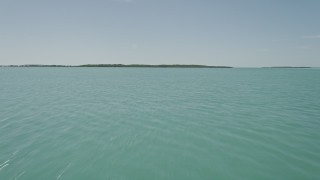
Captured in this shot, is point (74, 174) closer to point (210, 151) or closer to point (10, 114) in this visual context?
point (210, 151)

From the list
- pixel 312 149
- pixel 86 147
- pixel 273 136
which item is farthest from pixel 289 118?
pixel 86 147

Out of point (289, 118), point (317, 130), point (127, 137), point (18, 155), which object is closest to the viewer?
point (18, 155)

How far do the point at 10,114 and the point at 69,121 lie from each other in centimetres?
607

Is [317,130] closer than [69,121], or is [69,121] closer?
[317,130]

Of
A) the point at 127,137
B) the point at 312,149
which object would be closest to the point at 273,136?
the point at 312,149

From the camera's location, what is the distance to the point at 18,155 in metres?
11.2

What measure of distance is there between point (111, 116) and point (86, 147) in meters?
7.10

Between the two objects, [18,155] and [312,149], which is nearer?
[18,155]

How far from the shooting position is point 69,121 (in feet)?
58.6

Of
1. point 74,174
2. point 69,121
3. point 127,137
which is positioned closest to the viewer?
point 74,174

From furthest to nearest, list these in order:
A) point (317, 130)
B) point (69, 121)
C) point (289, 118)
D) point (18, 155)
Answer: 1. point (289, 118)
2. point (69, 121)
3. point (317, 130)
4. point (18, 155)

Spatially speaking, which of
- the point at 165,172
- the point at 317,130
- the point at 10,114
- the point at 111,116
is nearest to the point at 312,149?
the point at 317,130

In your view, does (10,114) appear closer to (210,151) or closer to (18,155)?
(18,155)

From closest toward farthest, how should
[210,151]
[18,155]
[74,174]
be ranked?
[74,174] < [18,155] < [210,151]
